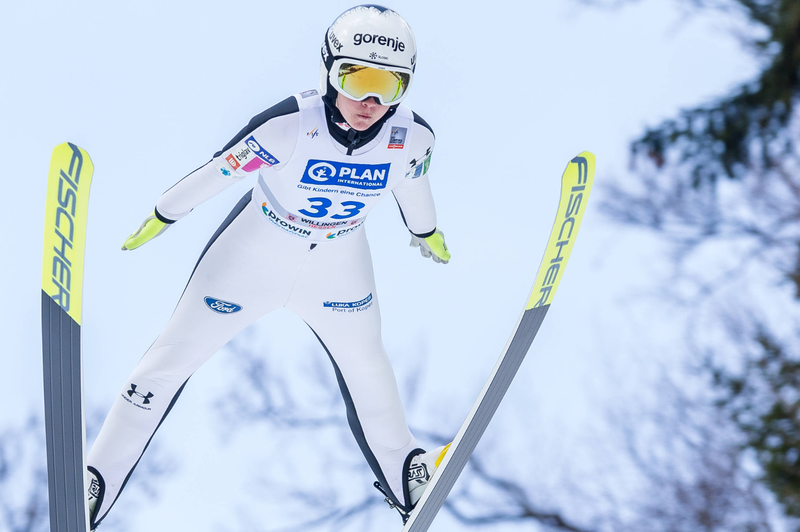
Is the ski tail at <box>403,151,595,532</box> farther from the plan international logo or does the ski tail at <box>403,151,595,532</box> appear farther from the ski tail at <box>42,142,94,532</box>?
the ski tail at <box>42,142,94,532</box>

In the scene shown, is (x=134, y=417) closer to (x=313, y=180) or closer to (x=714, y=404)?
(x=313, y=180)

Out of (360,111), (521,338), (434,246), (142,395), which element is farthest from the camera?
(434,246)

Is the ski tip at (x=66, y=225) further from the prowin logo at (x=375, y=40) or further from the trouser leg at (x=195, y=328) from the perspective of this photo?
the prowin logo at (x=375, y=40)

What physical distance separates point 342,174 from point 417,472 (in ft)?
4.51

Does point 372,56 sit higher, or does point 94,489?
point 372,56

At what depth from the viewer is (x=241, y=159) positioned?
10.0ft

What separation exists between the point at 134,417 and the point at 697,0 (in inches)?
289

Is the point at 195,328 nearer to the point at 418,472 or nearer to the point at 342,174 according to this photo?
the point at 342,174

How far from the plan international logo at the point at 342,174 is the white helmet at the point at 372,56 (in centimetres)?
29

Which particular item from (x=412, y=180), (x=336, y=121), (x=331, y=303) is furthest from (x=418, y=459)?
(x=336, y=121)

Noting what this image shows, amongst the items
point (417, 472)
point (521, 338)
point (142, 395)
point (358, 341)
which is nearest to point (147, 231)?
point (142, 395)

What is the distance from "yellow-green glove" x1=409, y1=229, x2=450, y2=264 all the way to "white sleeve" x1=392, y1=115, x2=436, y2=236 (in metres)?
0.05

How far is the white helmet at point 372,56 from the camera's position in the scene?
9.33ft

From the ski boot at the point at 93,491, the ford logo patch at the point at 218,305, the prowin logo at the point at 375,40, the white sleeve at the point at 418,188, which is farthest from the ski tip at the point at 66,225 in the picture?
the white sleeve at the point at 418,188
